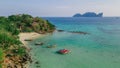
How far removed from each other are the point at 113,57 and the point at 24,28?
177 ft

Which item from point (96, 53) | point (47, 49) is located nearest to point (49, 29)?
point (47, 49)

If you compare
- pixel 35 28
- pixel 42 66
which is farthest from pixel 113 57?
pixel 35 28

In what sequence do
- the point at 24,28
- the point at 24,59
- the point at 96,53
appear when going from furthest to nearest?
the point at 24,28, the point at 96,53, the point at 24,59

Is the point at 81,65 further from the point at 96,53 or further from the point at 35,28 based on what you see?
the point at 35,28

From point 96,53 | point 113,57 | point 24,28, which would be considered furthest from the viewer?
point 24,28

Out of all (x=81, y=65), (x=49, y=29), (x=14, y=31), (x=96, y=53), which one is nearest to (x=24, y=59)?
(x=81, y=65)

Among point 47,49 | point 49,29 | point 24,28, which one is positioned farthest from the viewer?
point 49,29

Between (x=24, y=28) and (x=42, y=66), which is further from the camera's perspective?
(x=24, y=28)

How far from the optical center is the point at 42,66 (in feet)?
145

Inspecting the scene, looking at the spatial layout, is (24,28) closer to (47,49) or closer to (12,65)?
(47,49)

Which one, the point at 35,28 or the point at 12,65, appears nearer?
the point at 12,65

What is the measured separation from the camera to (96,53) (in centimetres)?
5628

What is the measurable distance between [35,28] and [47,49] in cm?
3715

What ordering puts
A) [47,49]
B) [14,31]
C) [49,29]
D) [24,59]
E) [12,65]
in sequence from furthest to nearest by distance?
1. [49,29]
2. [14,31]
3. [47,49]
4. [24,59]
5. [12,65]
